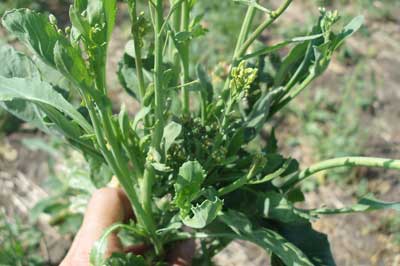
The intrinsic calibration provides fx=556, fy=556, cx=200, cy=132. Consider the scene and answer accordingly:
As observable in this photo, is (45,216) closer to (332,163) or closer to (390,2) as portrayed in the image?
(332,163)

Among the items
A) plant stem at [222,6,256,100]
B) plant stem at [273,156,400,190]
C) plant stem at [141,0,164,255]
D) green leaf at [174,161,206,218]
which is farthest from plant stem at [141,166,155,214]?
plant stem at [273,156,400,190]

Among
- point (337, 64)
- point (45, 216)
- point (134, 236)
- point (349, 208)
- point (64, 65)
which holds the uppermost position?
point (64, 65)

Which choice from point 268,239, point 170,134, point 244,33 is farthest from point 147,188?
point 244,33

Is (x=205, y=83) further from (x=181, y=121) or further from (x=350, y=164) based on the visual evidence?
(x=350, y=164)

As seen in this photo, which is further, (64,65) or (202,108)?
(202,108)

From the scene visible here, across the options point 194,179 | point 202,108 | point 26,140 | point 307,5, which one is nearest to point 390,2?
point 307,5

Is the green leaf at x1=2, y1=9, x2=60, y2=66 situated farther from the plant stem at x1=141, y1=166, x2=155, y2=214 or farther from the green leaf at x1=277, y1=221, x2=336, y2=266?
the green leaf at x1=277, y1=221, x2=336, y2=266
